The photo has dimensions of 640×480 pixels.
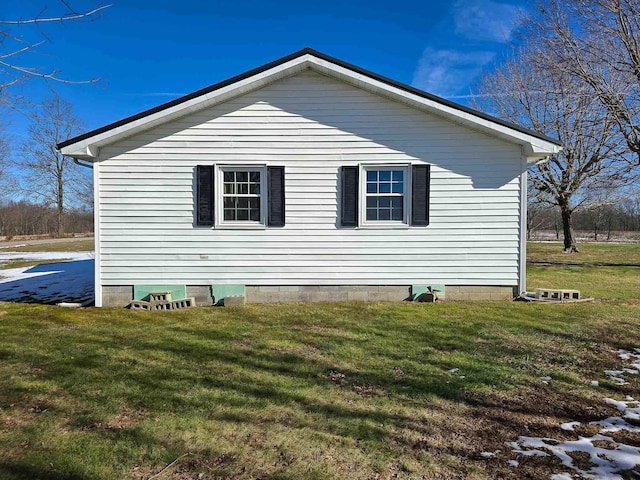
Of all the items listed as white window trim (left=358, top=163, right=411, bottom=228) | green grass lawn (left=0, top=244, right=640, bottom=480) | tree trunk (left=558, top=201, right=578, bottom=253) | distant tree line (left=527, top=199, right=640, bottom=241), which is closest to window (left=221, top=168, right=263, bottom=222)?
white window trim (left=358, top=163, right=411, bottom=228)

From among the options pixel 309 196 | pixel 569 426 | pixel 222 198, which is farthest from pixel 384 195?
Answer: pixel 569 426

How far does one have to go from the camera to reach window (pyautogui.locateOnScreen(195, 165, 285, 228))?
7688 mm

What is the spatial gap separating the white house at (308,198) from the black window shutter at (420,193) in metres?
0.02

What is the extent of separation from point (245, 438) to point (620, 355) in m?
4.78

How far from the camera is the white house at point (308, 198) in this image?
7.67 meters

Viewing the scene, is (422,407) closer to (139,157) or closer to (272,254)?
(272,254)

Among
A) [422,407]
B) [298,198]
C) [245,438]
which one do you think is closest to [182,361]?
[245,438]

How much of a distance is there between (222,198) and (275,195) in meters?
1.13

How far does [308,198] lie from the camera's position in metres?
7.78

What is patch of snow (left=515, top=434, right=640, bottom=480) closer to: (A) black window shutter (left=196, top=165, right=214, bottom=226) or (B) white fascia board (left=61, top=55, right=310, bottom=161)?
(A) black window shutter (left=196, top=165, right=214, bottom=226)

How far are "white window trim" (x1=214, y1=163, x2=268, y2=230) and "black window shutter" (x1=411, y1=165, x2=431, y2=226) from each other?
3.08 m

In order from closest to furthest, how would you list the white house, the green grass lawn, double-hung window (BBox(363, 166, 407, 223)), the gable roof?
1. the green grass lawn
2. the gable roof
3. the white house
4. double-hung window (BBox(363, 166, 407, 223))

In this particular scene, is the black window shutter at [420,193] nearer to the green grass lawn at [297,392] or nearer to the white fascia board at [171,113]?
the green grass lawn at [297,392]

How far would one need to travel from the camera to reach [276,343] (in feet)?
16.9
